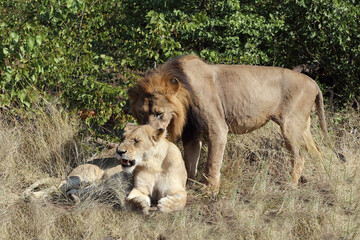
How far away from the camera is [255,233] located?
4.26 m

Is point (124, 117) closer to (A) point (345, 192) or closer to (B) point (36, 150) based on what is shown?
(B) point (36, 150)

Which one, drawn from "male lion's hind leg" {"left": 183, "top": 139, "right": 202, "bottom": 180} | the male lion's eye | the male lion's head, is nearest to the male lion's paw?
the male lion's head

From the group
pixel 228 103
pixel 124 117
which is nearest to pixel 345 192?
pixel 228 103

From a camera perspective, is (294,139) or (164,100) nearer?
(164,100)

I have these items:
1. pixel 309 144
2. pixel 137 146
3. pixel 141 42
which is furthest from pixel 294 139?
pixel 141 42

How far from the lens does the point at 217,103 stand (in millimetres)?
5254

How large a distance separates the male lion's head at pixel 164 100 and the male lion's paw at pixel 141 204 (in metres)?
0.81

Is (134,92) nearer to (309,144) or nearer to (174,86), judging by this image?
(174,86)

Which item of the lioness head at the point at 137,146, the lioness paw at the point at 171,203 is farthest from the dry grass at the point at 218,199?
the lioness head at the point at 137,146

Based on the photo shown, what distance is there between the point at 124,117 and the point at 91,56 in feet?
2.72

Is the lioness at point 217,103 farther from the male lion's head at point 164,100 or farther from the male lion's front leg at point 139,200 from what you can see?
the male lion's front leg at point 139,200

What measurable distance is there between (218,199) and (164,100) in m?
1.05

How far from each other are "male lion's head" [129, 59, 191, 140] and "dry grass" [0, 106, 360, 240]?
70 centimetres

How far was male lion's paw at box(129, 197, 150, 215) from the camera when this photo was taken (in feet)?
14.2
